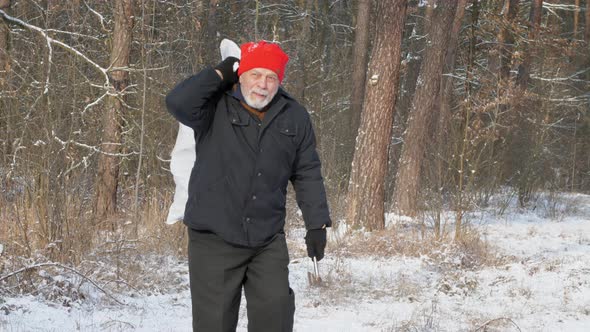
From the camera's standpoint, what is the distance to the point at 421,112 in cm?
1240

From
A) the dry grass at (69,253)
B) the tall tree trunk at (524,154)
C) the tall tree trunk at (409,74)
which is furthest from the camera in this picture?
the tall tree trunk at (409,74)

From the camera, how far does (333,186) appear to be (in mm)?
12023

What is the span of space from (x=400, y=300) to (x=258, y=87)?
12.8 feet

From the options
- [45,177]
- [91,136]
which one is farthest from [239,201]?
[91,136]

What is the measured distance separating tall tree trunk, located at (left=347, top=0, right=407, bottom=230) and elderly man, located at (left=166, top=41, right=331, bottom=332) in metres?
6.71

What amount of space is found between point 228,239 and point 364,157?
7043 millimetres

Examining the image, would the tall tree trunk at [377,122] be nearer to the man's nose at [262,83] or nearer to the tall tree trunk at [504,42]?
the tall tree trunk at [504,42]

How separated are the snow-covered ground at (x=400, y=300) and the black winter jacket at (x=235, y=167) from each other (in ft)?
6.73

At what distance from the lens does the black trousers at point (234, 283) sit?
3.41 metres

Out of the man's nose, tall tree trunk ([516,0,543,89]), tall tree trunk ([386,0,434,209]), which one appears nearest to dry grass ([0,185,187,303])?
the man's nose

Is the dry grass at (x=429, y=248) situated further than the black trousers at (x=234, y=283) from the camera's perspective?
Yes

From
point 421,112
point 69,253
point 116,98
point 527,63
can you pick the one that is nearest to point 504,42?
point 527,63

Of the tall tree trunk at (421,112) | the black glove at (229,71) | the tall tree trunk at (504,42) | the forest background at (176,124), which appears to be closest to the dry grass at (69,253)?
the forest background at (176,124)

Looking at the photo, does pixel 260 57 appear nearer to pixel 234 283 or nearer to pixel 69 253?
pixel 234 283
